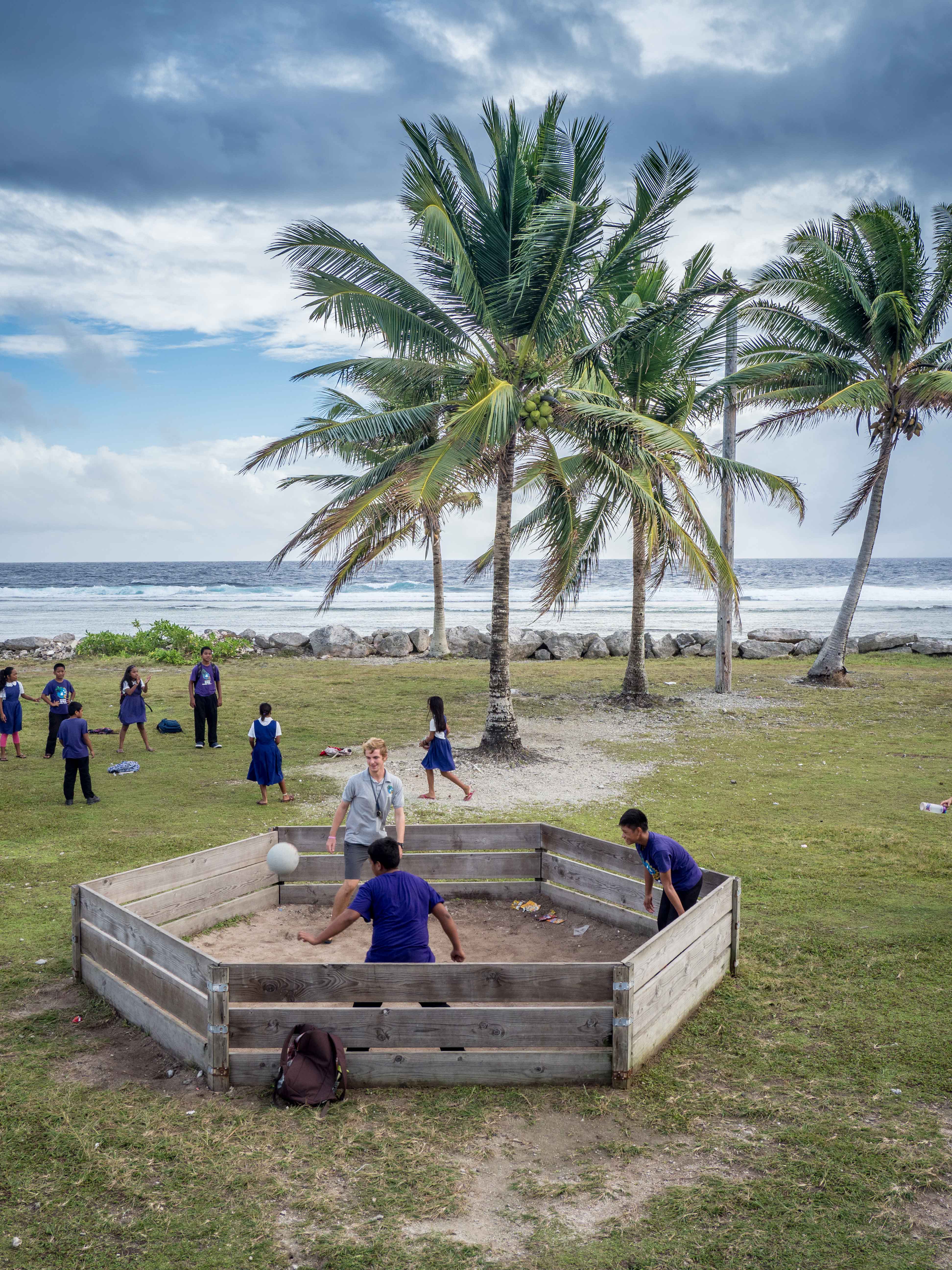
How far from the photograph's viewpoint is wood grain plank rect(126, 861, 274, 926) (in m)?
7.56

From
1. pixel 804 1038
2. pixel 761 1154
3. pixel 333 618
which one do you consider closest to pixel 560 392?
pixel 804 1038

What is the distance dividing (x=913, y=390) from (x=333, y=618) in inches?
1532

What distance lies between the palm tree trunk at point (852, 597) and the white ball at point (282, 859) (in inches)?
723

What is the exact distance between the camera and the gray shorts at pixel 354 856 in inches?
305

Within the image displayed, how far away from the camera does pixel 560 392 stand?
575 inches

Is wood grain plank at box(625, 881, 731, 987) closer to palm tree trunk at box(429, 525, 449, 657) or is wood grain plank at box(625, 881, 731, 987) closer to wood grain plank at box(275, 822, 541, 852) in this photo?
wood grain plank at box(275, 822, 541, 852)

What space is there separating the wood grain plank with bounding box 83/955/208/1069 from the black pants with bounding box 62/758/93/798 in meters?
5.61

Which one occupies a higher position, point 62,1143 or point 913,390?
point 913,390

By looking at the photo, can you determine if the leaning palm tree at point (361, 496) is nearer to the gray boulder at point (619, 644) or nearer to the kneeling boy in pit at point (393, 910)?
the kneeling boy in pit at point (393, 910)

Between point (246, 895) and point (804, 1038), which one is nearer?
point (804, 1038)

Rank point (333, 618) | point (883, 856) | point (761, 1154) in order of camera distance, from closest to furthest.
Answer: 1. point (761, 1154)
2. point (883, 856)
3. point (333, 618)

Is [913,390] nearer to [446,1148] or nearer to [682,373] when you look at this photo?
[682,373]

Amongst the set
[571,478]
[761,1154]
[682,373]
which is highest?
[682,373]

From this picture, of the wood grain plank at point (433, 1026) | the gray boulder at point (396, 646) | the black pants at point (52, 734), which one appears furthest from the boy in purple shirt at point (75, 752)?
the gray boulder at point (396, 646)
